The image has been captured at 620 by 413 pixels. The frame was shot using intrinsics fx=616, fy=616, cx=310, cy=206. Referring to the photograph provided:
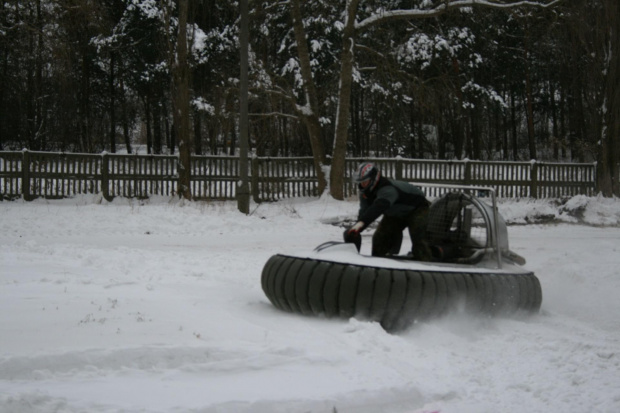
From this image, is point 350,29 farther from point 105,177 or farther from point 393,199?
point 393,199

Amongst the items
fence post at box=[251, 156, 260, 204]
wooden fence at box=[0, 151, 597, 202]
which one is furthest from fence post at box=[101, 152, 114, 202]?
fence post at box=[251, 156, 260, 204]

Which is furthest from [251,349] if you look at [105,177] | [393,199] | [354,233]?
[105,177]

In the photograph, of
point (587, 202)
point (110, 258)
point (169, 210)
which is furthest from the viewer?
point (587, 202)

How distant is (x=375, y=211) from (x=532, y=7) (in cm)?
1455

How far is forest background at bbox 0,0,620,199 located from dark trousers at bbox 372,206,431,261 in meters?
11.8

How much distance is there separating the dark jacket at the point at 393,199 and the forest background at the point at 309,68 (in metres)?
11.8

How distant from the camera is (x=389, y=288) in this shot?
535cm

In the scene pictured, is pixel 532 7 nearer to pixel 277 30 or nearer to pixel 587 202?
pixel 587 202

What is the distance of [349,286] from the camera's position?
5.38m

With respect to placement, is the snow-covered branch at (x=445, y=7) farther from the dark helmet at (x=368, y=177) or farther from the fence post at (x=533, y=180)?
the dark helmet at (x=368, y=177)

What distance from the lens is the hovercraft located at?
536 cm

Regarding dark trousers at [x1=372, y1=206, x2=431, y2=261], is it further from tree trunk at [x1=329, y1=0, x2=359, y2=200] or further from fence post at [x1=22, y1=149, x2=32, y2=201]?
fence post at [x1=22, y1=149, x2=32, y2=201]

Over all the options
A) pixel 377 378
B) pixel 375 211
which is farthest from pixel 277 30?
pixel 377 378

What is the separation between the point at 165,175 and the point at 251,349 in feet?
51.9
